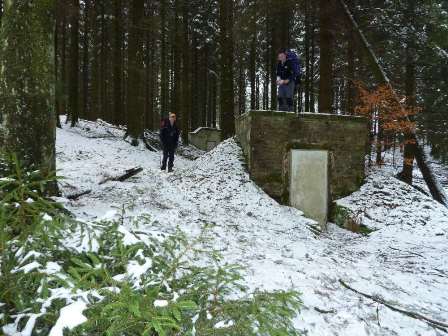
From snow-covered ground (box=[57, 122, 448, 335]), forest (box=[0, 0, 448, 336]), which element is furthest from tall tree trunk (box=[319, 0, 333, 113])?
snow-covered ground (box=[57, 122, 448, 335])

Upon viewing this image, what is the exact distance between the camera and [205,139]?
22.9 meters

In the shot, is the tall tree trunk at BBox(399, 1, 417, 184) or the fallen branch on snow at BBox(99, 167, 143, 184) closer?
the fallen branch on snow at BBox(99, 167, 143, 184)

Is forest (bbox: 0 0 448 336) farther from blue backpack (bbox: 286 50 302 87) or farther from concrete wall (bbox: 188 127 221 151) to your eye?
concrete wall (bbox: 188 127 221 151)

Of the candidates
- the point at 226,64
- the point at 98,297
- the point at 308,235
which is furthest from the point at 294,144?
the point at 98,297

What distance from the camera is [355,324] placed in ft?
12.2

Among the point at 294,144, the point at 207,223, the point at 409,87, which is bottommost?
the point at 207,223

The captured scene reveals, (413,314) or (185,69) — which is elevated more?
(185,69)

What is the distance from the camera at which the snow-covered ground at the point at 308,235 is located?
409 centimetres

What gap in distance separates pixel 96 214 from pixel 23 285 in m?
3.52

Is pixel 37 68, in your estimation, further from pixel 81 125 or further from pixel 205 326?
pixel 81 125

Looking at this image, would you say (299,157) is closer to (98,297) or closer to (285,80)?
(285,80)

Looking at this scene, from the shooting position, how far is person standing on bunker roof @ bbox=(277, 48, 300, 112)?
32.0 feet

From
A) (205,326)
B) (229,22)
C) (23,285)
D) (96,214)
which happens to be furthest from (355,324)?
(229,22)

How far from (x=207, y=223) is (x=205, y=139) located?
19.2m
